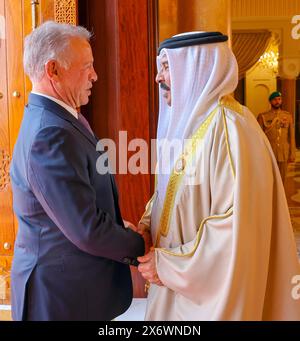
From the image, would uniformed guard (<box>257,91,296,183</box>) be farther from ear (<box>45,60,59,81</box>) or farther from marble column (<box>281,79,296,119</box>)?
ear (<box>45,60,59,81</box>)

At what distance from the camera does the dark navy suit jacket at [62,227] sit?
1267 millimetres

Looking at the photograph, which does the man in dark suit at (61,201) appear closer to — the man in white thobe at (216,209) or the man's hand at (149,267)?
the man's hand at (149,267)

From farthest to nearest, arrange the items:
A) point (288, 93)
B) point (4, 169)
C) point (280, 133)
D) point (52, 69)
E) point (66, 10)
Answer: point (288, 93) → point (280, 133) → point (4, 169) → point (66, 10) → point (52, 69)

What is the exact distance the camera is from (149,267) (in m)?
1.40

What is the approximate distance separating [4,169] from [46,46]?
173 centimetres

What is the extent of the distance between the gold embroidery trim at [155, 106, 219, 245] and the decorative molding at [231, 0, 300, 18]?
750 centimetres

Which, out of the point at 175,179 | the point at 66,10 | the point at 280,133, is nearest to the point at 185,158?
the point at 175,179

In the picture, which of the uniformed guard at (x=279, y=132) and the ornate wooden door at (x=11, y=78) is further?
the uniformed guard at (x=279, y=132)

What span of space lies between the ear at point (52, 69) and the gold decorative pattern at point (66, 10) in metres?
1.52

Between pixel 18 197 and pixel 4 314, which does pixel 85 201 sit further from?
pixel 4 314

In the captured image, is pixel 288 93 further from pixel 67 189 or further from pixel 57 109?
pixel 67 189

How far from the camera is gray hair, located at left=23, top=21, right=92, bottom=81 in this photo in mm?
1342

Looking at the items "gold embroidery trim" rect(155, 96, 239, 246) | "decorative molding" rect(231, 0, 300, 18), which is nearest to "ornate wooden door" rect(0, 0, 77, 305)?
"gold embroidery trim" rect(155, 96, 239, 246)

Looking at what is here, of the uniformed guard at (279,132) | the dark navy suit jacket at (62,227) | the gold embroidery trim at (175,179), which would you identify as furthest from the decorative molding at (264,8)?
the dark navy suit jacket at (62,227)
